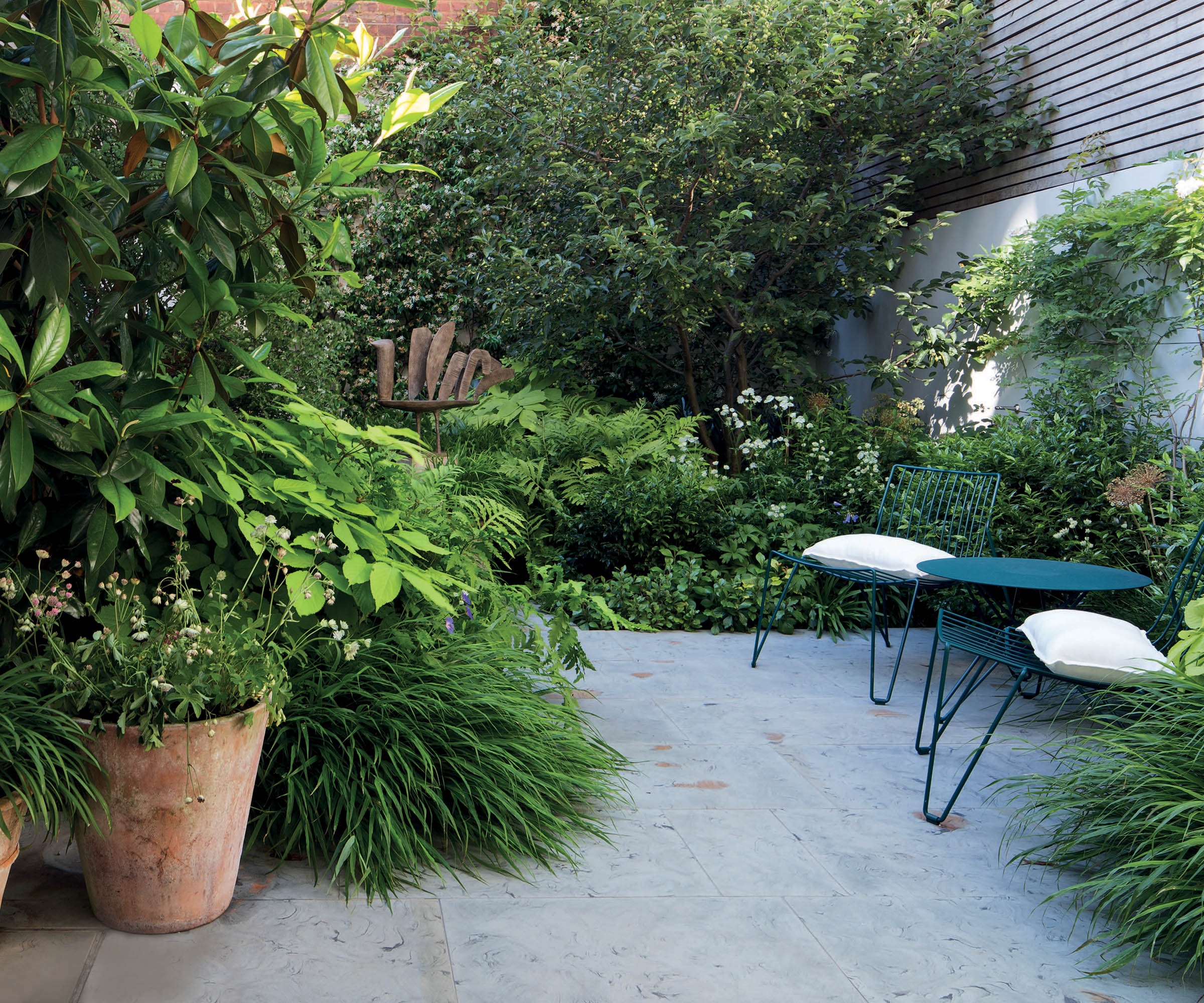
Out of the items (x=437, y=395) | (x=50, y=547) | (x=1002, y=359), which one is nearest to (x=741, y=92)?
(x=1002, y=359)

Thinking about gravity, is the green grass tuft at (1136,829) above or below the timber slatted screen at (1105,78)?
below

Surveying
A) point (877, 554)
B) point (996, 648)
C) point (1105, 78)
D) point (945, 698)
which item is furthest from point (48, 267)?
point (1105, 78)

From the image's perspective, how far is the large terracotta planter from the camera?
1.99m

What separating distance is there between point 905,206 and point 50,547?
678 centimetres

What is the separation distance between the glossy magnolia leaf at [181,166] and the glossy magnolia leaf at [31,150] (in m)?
0.17

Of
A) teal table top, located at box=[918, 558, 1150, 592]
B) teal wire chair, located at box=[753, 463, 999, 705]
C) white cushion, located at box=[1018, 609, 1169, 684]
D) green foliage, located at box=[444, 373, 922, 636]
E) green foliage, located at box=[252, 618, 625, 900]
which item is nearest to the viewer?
green foliage, located at box=[252, 618, 625, 900]

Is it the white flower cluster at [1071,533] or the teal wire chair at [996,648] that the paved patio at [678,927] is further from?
the white flower cluster at [1071,533]

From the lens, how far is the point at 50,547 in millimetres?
2307

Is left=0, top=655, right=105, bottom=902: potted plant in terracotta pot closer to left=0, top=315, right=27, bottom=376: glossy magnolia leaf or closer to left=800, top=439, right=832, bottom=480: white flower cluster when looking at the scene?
left=0, top=315, right=27, bottom=376: glossy magnolia leaf

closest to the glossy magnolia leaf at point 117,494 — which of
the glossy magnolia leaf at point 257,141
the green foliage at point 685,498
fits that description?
the glossy magnolia leaf at point 257,141

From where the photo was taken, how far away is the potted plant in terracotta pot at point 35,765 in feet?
6.05

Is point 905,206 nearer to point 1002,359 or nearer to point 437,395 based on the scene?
point 1002,359

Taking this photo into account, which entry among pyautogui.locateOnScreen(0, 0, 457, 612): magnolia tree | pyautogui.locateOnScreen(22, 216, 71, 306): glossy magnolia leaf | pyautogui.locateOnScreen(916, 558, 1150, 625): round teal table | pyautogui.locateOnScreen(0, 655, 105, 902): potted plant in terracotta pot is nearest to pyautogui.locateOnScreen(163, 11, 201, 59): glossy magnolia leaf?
pyautogui.locateOnScreen(0, 0, 457, 612): magnolia tree

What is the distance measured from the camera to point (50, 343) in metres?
1.68
